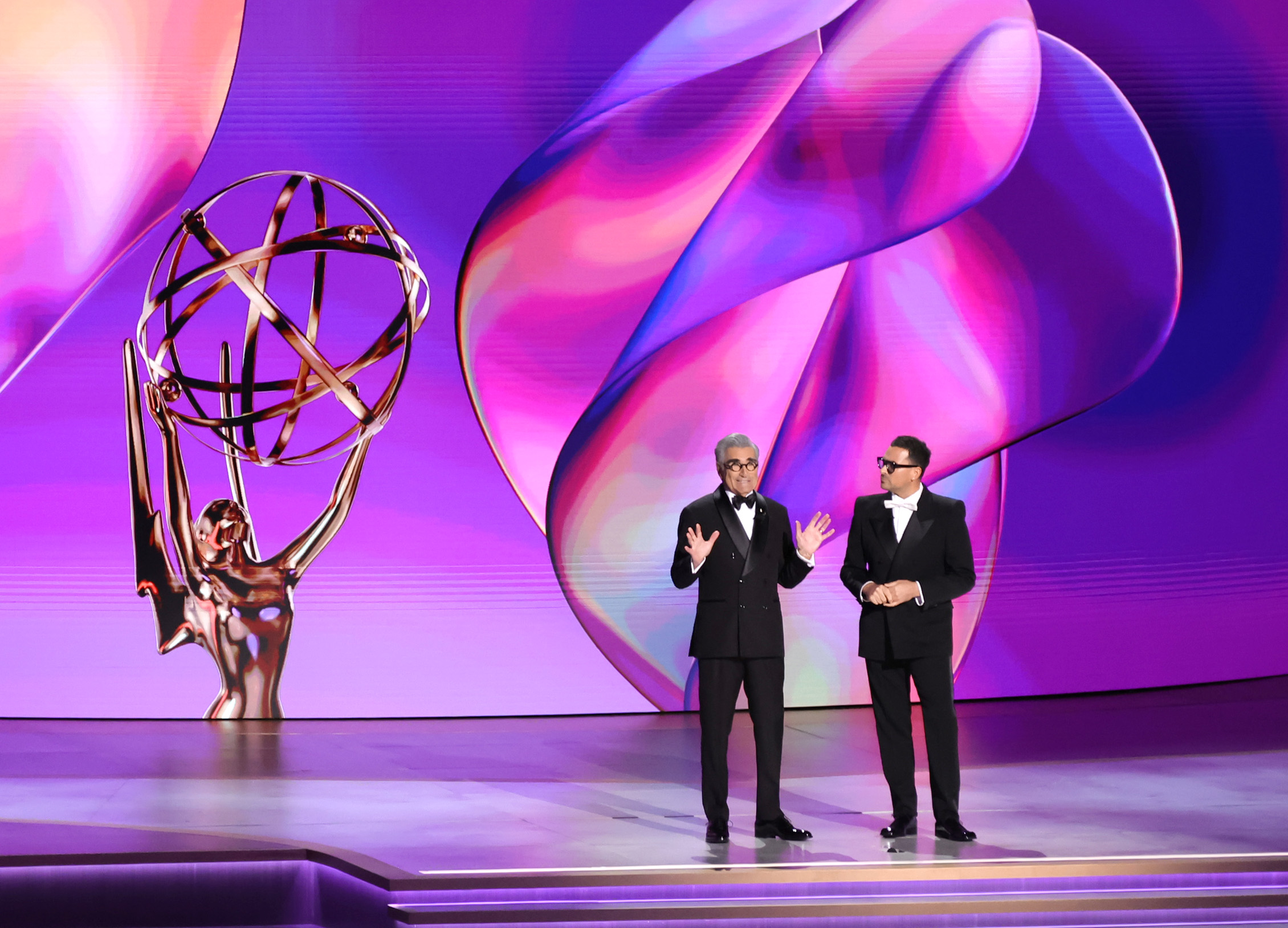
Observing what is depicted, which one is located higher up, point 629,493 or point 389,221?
point 389,221

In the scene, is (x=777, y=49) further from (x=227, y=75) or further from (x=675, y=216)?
(x=227, y=75)

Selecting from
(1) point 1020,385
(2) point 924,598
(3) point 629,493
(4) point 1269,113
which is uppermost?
(4) point 1269,113

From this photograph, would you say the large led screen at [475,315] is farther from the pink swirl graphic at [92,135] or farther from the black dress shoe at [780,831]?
the black dress shoe at [780,831]

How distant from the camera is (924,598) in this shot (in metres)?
4.40

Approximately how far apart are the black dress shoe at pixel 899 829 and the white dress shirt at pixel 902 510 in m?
0.68

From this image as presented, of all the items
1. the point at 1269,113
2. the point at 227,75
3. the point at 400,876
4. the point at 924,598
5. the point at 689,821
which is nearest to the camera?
the point at 400,876

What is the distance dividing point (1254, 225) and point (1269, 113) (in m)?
0.60

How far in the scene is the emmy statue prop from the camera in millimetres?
7055

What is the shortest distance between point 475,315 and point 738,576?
3.11m

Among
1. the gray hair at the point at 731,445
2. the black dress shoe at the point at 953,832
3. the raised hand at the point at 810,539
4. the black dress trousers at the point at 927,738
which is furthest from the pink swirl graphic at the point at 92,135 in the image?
the black dress shoe at the point at 953,832

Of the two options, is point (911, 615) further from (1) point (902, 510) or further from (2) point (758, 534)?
(2) point (758, 534)

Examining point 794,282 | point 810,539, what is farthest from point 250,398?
point 810,539

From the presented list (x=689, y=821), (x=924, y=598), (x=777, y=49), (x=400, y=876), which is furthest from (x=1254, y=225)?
(x=400, y=876)

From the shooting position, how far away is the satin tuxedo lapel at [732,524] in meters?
4.50
